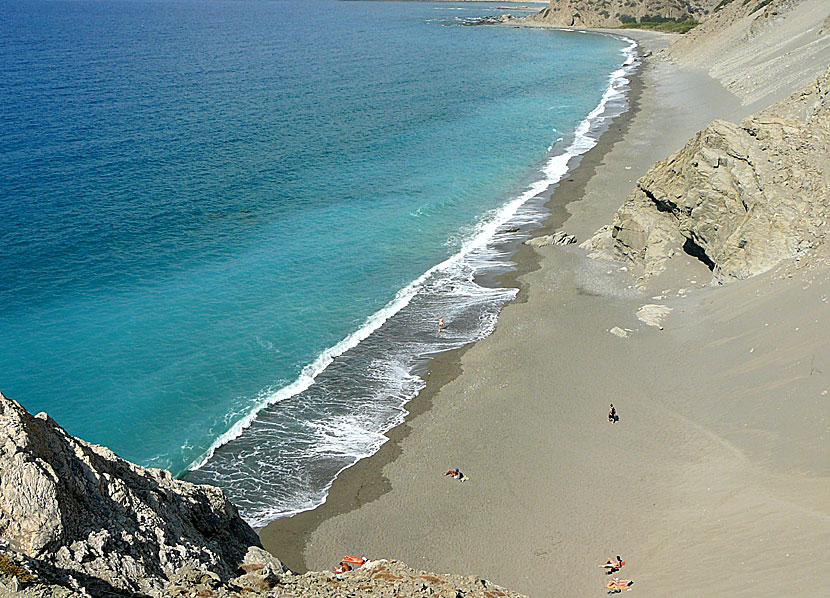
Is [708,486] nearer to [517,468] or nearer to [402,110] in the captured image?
[517,468]

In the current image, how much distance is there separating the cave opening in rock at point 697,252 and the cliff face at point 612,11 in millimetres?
149538

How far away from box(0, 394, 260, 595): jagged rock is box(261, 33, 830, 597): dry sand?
29.9 feet

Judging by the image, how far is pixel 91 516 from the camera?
1112cm

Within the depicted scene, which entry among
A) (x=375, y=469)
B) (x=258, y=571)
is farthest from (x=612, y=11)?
(x=258, y=571)

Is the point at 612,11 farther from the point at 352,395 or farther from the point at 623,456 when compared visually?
the point at 623,456

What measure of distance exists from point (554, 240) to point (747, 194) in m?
13.2

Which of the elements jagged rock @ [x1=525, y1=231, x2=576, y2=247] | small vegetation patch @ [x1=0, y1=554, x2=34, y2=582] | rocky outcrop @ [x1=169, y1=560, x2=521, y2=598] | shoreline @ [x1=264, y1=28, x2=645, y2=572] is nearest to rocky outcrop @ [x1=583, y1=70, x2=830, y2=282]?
jagged rock @ [x1=525, y1=231, x2=576, y2=247]

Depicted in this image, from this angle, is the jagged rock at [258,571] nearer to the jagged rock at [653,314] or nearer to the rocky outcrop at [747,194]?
the jagged rock at [653,314]

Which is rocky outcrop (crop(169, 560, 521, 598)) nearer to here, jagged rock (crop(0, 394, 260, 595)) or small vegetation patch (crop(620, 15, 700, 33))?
jagged rock (crop(0, 394, 260, 595))

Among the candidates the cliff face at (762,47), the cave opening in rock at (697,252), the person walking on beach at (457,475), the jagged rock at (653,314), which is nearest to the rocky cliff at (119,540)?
the person walking on beach at (457,475)

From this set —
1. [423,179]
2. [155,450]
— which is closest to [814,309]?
[155,450]

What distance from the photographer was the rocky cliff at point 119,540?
10.1m

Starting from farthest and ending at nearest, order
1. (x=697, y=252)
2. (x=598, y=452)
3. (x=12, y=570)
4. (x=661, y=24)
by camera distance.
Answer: (x=661, y=24) < (x=697, y=252) < (x=598, y=452) < (x=12, y=570)

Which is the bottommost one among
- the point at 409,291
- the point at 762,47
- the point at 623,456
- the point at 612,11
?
the point at 623,456
